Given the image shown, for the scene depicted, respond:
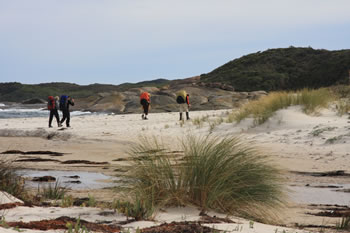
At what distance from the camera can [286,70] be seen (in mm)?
71875

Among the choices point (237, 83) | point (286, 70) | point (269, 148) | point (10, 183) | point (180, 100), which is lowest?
point (269, 148)

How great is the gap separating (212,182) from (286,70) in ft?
224

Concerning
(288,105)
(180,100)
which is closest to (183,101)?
(180,100)

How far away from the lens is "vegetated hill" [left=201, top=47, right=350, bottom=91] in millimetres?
65000

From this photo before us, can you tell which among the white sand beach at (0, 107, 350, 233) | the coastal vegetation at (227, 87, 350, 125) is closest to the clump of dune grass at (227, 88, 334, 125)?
the coastal vegetation at (227, 87, 350, 125)

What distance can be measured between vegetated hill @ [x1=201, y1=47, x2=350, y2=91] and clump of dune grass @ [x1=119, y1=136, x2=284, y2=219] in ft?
185

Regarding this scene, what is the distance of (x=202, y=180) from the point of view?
5.57 meters

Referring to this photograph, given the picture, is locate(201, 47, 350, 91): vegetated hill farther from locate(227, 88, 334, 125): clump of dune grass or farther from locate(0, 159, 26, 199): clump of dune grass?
locate(0, 159, 26, 199): clump of dune grass

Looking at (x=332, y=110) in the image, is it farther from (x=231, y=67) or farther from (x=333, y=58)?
(x=231, y=67)

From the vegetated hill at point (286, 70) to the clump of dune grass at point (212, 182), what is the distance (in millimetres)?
56264

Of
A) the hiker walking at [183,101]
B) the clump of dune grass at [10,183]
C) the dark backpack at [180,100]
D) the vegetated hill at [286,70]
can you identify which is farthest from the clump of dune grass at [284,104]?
the vegetated hill at [286,70]

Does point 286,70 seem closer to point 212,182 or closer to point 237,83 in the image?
point 237,83

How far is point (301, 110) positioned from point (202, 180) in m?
11.4

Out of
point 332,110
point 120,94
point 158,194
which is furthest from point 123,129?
point 120,94
